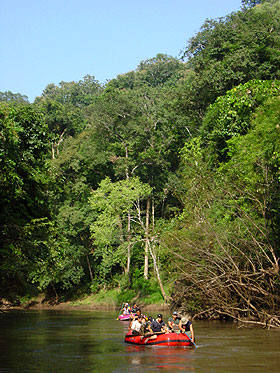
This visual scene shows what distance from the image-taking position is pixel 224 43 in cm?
4541

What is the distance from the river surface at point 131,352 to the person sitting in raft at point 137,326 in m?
0.81

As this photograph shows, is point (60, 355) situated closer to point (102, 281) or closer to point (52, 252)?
point (52, 252)

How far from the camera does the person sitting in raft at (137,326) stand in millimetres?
22880

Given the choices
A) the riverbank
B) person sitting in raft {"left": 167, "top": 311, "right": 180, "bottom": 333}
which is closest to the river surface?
person sitting in raft {"left": 167, "top": 311, "right": 180, "bottom": 333}

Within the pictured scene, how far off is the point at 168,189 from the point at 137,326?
29882 mm

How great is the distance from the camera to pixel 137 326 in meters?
23.3

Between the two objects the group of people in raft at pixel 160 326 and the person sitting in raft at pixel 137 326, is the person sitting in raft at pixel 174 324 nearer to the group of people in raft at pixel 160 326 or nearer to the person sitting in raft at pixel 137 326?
the group of people in raft at pixel 160 326

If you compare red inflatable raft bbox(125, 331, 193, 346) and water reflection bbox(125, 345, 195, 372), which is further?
red inflatable raft bbox(125, 331, 193, 346)

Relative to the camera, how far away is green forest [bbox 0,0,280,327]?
83.8 ft

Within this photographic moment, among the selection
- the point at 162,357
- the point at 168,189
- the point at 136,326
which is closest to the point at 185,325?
the point at 136,326

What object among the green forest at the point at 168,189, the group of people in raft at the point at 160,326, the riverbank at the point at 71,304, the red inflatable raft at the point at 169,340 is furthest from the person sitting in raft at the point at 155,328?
the riverbank at the point at 71,304

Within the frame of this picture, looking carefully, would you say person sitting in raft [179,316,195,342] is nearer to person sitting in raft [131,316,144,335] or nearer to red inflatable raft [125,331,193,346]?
red inflatable raft [125,331,193,346]

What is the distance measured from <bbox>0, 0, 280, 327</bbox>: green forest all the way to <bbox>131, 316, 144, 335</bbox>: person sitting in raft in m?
4.69

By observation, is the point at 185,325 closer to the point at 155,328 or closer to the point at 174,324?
the point at 174,324
